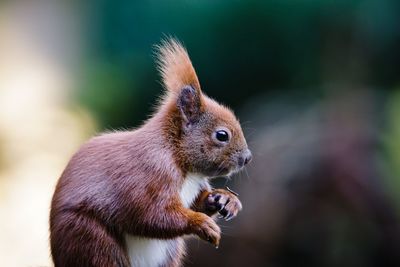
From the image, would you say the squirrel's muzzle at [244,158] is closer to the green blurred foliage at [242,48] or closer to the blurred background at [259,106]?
the blurred background at [259,106]

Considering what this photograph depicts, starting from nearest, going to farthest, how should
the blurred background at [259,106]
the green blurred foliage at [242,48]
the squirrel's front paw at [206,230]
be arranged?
the squirrel's front paw at [206,230], the blurred background at [259,106], the green blurred foliage at [242,48]

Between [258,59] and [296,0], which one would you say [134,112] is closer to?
[258,59]

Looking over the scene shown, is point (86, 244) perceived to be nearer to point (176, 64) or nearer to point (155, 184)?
point (155, 184)

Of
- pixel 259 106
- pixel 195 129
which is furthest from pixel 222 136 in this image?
pixel 259 106

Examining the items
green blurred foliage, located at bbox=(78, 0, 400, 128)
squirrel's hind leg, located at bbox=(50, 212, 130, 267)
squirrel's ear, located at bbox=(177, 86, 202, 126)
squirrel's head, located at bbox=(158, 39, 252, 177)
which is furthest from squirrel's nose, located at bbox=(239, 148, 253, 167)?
green blurred foliage, located at bbox=(78, 0, 400, 128)

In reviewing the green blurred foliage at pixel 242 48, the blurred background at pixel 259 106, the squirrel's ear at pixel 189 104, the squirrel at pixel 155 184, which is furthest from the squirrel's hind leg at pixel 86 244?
the green blurred foliage at pixel 242 48

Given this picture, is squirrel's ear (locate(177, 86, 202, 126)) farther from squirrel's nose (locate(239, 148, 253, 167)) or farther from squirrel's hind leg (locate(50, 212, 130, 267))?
squirrel's hind leg (locate(50, 212, 130, 267))

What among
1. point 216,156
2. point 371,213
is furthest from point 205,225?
point 371,213
